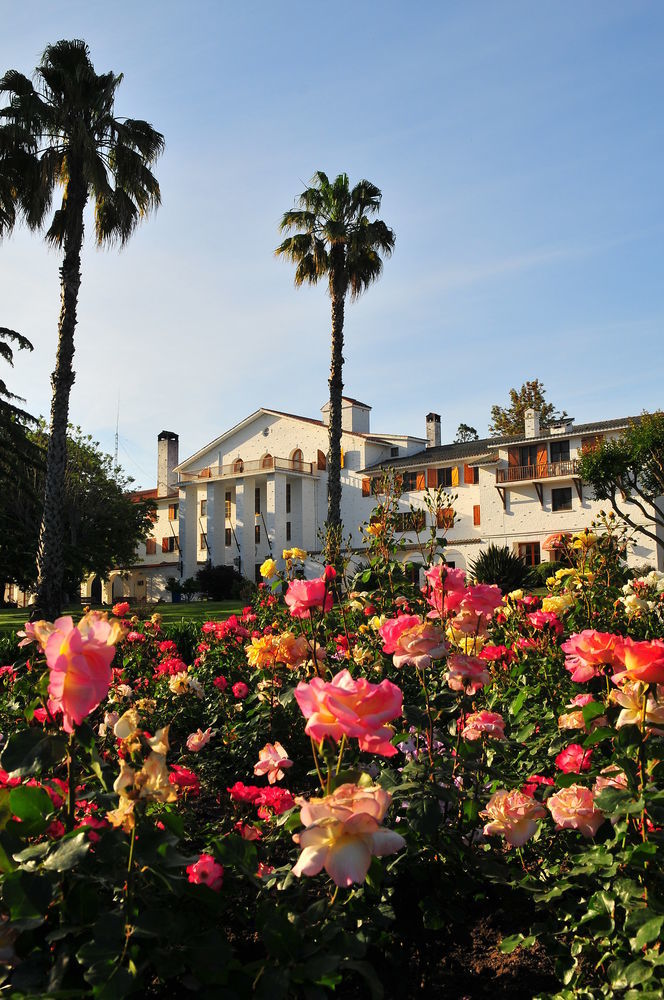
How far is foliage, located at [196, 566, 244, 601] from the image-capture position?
41156mm

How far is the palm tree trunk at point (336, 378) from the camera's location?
2219 cm

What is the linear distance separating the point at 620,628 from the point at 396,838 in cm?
308

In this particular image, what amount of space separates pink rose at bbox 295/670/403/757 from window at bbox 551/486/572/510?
113ft

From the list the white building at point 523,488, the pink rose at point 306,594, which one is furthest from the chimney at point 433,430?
the pink rose at point 306,594

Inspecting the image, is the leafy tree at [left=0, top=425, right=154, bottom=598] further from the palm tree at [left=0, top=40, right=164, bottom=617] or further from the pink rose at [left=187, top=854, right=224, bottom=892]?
the pink rose at [left=187, top=854, right=224, bottom=892]

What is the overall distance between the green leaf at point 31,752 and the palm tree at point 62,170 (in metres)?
14.2

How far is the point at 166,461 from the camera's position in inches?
2095

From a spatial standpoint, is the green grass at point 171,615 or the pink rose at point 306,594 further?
the green grass at point 171,615

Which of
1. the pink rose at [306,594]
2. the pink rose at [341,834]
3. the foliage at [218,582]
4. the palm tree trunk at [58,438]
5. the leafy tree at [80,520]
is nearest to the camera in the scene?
the pink rose at [341,834]

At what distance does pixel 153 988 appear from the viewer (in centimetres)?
201

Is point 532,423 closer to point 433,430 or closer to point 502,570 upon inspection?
point 433,430

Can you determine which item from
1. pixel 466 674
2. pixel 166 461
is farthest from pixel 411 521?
pixel 166 461

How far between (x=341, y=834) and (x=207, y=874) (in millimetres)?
495

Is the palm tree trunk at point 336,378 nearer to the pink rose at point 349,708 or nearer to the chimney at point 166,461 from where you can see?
the pink rose at point 349,708
